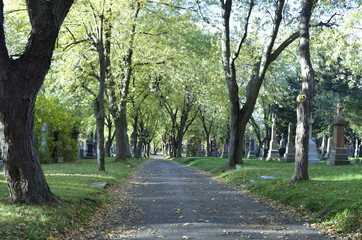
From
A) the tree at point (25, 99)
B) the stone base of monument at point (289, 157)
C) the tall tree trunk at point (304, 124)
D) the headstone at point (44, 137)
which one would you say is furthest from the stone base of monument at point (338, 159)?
the headstone at point (44, 137)

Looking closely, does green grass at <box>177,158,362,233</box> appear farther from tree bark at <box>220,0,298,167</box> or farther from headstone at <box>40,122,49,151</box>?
headstone at <box>40,122,49,151</box>

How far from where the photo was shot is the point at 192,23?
21969 millimetres

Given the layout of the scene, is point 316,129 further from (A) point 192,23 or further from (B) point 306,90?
(B) point 306,90

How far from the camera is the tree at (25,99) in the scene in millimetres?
6734

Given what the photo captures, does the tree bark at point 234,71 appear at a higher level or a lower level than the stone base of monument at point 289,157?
higher

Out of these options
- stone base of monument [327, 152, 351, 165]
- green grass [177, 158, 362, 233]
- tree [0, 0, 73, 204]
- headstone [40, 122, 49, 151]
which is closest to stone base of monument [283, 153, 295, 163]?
stone base of monument [327, 152, 351, 165]

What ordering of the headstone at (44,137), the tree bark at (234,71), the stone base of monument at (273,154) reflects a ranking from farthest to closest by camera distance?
the stone base of monument at (273,154) → the headstone at (44,137) → the tree bark at (234,71)

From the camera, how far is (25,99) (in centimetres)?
687

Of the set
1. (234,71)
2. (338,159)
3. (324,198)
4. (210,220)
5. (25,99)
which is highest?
(234,71)

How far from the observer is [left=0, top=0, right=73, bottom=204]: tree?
673cm

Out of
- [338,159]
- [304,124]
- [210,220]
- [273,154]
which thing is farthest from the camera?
[273,154]

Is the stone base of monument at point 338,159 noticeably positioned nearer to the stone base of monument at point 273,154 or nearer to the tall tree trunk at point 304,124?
the tall tree trunk at point 304,124

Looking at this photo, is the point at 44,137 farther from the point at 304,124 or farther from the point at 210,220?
the point at 210,220

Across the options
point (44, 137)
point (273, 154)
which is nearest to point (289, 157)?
point (273, 154)
